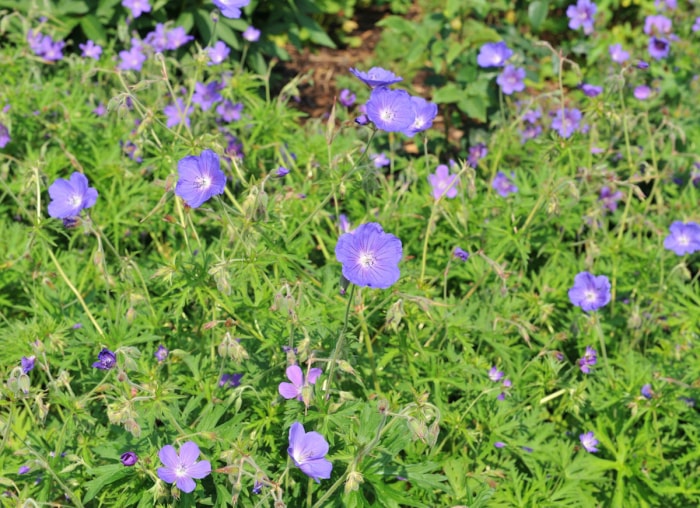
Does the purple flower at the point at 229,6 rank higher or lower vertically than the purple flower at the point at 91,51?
higher

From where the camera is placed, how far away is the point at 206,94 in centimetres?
368

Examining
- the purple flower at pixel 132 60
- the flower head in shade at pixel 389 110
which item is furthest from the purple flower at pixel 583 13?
the flower head in shade at pixel 389 110

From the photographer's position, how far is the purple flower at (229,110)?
3693mm

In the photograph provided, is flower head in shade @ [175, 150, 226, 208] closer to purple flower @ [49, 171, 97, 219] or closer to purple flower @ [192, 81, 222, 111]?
purple flower @ [49, 171, 97, 219]

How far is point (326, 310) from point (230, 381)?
38cm

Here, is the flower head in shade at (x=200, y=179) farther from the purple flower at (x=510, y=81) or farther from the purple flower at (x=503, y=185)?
the purple flower at (x=510, y=81)

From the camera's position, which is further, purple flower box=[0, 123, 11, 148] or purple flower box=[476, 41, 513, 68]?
purple flower box=[476, 41, 513, 68]

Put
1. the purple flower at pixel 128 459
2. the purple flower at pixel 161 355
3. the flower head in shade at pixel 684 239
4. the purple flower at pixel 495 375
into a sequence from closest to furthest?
the purple flower at pixel 128 459 → the purple flower at pixel 161 355 → the purple flower at pixel 495 375 → the flower head in shade at pixel 684 239

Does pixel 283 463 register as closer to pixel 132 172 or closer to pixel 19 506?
pixel 19 506

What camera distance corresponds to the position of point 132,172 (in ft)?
11.3

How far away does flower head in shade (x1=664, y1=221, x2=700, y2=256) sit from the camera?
3127 mm

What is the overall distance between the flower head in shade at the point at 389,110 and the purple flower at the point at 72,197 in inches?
35.2

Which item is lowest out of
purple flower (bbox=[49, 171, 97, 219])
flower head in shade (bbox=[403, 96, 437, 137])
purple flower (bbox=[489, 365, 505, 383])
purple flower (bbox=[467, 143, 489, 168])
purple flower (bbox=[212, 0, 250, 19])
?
purple flower (bbox=[467, 143, 489, 168])

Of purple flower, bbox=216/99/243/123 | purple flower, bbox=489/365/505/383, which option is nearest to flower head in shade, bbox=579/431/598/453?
purple flower, bbox=489/365/505/383
